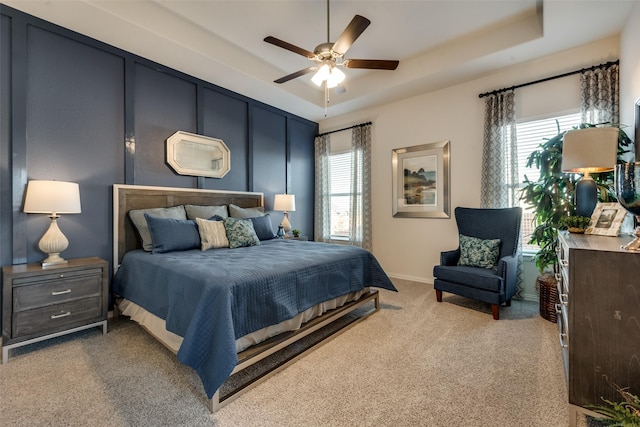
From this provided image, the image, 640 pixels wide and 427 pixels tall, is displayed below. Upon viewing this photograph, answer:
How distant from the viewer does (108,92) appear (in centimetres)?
305

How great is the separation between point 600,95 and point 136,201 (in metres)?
5.16

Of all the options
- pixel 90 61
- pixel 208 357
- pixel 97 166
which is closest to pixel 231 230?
pixel 97 166

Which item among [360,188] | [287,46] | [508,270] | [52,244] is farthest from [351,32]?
[52,244]

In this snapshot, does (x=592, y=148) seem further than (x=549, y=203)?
No

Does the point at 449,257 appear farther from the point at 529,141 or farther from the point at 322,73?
the point at 322,73

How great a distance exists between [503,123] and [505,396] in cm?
316

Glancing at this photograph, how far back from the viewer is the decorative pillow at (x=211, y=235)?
309 cm

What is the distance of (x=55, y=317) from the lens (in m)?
2.31

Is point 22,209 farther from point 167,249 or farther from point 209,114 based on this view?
point 209,114

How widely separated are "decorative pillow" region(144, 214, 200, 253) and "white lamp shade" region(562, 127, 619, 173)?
348 cm

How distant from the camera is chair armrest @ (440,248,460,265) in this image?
346 cm

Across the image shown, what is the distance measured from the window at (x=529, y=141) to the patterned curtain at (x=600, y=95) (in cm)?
24

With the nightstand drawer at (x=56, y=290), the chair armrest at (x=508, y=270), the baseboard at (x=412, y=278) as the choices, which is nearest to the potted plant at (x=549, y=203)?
the chair armrest at (x=508, y=270)

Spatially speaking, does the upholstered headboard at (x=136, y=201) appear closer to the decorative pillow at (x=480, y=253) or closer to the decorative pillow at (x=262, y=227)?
the decorative pillow at (x=262, y=227)
